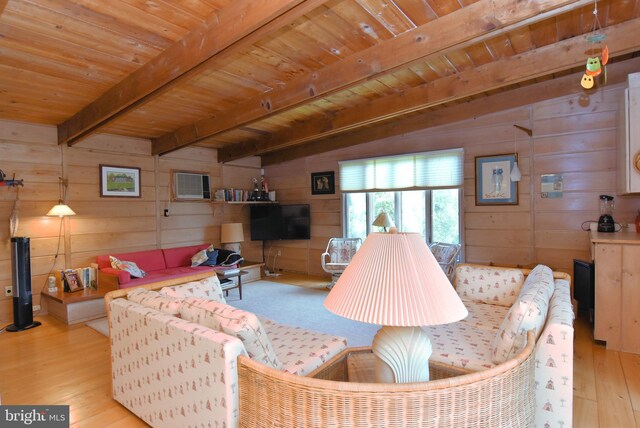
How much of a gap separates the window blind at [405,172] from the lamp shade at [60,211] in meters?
3.98

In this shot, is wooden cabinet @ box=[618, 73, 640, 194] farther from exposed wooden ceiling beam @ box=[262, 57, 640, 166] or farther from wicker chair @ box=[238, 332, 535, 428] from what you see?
wicker chair @ box=[238, 332, 535, 428]

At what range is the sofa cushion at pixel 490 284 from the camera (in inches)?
112

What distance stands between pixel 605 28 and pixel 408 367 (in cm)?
351

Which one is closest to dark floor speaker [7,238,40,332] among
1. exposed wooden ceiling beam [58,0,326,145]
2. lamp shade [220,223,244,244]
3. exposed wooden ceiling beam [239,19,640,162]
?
exposed wooden ceiling beam [58,0,326,145]

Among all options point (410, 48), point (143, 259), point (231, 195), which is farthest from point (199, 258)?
point (410, 48)

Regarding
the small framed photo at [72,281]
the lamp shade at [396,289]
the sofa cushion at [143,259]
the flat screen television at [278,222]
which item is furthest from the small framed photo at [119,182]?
the lamp shade at [396,289]

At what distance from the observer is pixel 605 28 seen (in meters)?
2.90

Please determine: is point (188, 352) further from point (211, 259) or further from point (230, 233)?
point (230, 233)

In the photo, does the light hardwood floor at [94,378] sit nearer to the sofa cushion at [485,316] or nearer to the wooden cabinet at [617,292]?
the wooden cabinet at [617,292]

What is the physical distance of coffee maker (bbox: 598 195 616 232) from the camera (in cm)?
362

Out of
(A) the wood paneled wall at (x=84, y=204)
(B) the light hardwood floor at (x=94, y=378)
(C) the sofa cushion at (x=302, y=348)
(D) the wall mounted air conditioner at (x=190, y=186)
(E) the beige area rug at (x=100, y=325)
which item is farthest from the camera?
(D) the wall mounted air conditioner at (x=190, y=186)

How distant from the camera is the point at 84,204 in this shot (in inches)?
180

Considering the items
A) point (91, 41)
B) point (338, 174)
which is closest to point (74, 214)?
point (91, 41)

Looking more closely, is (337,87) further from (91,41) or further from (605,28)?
(605,28)
